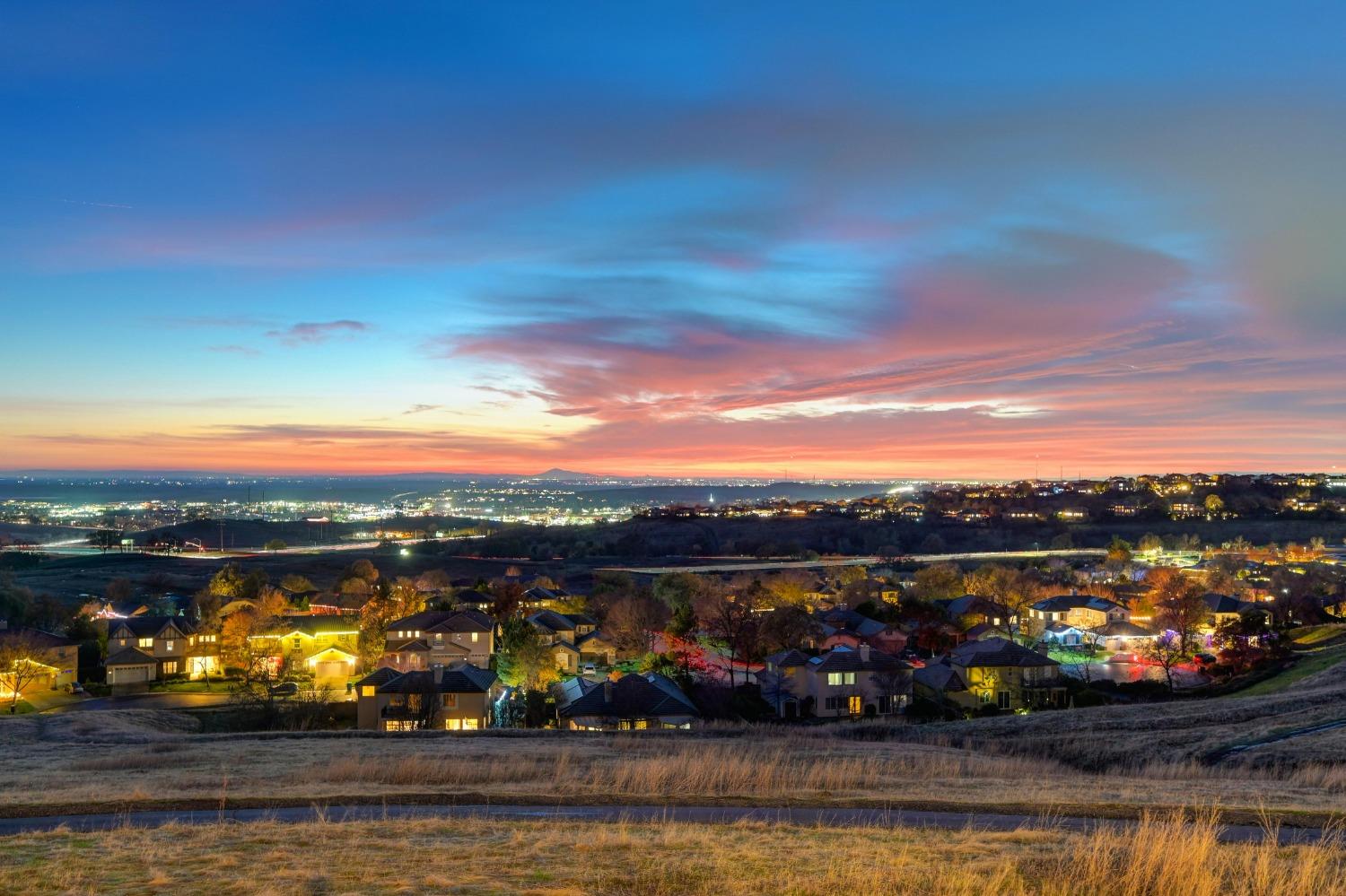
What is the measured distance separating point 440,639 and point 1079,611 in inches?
1877

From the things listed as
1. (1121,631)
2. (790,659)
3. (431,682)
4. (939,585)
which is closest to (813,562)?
(939,585)

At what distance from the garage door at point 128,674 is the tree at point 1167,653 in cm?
5456

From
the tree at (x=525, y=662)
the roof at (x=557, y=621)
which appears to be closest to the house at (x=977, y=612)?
the roof at (x=557, y=621)

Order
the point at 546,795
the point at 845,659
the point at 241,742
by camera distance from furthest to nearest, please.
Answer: the point at 845,659 < the point at 241,742 < the point at 546,795

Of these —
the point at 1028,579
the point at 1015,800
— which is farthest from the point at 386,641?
the point at 1028,579

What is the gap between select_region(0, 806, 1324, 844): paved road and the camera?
12.2m

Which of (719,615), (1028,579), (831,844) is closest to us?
(831,844)

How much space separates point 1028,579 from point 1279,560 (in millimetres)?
47052

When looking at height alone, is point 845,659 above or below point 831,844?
below

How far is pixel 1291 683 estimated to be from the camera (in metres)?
38.2

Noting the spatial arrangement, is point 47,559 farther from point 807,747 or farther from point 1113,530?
point 1113,530

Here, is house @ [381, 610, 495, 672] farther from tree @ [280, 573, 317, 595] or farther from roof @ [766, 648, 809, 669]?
tree @ [280, 573, 317, 595]

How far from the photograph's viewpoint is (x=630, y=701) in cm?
3516

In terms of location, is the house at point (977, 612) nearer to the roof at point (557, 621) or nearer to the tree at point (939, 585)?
the tree at point (939, 585)
